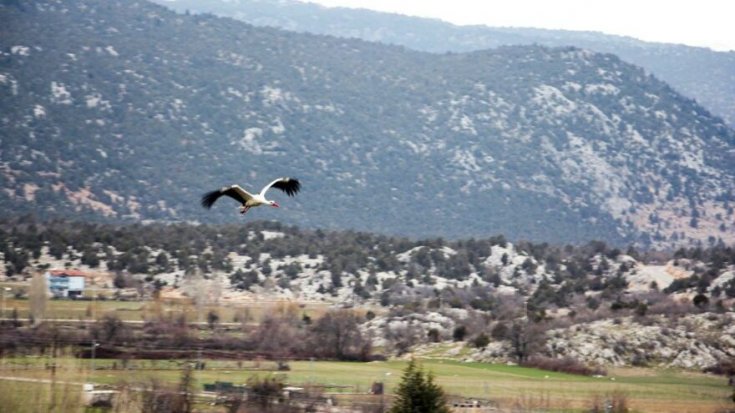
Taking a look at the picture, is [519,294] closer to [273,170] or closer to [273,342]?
[273,342]

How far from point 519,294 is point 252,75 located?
88894mm

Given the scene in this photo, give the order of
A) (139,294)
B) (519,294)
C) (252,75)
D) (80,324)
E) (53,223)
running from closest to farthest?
(80,324)
(139,294)
(519,294)
(53,223)
(252,75)

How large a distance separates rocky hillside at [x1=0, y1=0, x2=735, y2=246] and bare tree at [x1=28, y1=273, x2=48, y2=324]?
6092 centimetres

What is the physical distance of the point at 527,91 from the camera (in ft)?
616

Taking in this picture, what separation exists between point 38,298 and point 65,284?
36.0 feet

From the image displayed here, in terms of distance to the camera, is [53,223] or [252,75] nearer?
[53,223]

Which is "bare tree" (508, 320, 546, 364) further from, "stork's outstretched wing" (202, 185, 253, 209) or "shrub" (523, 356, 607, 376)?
"stork's outstretched wing" (202, 185, 253, 209)

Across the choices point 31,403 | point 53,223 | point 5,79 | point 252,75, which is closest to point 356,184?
point 252,75

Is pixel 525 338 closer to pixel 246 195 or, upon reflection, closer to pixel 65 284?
pixel 65 284

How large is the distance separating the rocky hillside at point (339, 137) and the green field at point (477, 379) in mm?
73865

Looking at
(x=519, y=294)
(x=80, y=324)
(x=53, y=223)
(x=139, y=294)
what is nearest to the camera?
(x=80, y=324)

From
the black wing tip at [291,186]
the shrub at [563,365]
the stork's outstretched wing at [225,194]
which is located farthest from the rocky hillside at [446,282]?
the stork's outstretched wing at [225,194]

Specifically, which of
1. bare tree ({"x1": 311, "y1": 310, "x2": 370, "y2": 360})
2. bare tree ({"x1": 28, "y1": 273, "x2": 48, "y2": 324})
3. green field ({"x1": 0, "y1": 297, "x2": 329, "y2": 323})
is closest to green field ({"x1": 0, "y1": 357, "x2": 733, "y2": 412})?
bare tree ({"x1": 311, "y1": 310, "x2": 370, "y2": 360})

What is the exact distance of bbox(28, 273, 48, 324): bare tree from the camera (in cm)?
6962
